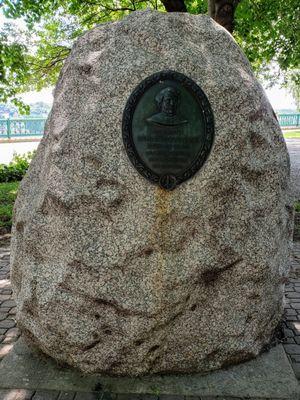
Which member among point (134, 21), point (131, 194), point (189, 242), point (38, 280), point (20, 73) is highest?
point (20, 73)

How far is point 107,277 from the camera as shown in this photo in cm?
305

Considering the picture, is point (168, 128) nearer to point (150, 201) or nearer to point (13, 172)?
point (150, 201)

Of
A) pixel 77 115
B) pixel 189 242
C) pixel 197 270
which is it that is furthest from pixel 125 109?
pixel 197 270

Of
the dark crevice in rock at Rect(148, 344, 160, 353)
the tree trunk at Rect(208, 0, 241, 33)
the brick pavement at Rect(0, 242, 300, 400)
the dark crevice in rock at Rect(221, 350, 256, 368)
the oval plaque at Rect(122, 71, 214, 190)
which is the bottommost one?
the brick pavement at Rect(0, 242, 300, 400)

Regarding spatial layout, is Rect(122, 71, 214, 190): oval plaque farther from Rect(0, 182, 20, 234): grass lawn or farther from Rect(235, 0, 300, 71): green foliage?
Rect(235, 0, 300, 71): green foliage

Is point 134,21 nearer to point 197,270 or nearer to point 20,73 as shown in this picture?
point 197,270

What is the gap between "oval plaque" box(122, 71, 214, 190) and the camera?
3021 millimetres

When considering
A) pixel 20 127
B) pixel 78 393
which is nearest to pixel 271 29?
pixel 78 393

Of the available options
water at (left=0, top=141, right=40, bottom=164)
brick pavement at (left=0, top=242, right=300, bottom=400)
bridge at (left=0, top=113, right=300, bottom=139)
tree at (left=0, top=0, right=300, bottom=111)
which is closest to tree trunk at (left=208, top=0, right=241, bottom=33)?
tree at (left=0, top=0, right=300, bottom=111)

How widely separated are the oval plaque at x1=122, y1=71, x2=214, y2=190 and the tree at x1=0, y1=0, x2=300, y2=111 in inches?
253

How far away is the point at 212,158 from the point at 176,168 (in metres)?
0.28

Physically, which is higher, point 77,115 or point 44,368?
point 77,115

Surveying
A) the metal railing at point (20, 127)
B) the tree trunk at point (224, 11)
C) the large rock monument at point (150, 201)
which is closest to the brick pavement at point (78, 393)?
the large rock monument at point (150, 201)

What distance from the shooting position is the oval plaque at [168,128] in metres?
3.02
